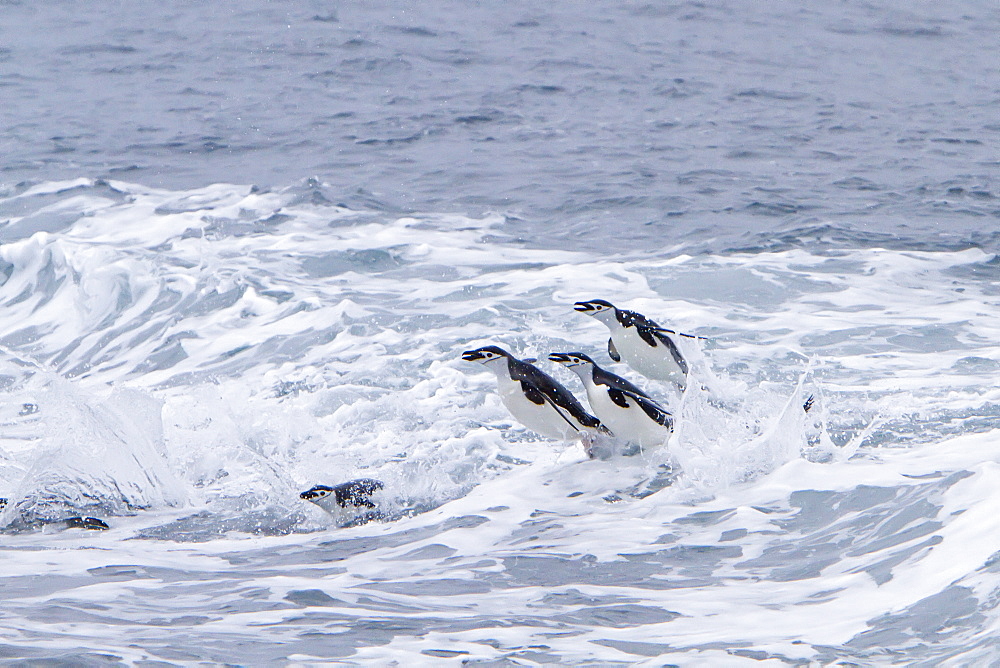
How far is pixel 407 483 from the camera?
750 cm

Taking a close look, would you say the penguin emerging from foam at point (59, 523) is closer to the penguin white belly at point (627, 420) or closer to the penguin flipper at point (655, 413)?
the penguin white belly at point (627, 420)

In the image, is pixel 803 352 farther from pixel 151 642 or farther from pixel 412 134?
pixel 412 134

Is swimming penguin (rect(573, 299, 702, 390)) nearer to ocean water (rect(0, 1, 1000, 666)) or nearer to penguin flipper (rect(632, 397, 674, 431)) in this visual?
ocean water (rect(0, 1, 1000, 666))

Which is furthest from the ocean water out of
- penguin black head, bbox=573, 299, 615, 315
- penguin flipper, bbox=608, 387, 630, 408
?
penguin black head, bbox=573, 299, 615, 315

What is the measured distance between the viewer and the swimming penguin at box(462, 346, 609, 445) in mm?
7543

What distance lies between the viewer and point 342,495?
691cm

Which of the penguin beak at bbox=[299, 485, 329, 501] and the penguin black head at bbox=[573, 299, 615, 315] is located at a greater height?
the penguin black head at bbox=[573, 299, 615, 315]

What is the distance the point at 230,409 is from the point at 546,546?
376 centimetres

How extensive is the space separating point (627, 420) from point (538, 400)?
581 mm

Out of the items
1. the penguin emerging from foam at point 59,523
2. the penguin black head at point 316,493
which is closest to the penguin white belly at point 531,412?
the penguin black head at point 316,493

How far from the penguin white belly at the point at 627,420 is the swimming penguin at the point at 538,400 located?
0.14m

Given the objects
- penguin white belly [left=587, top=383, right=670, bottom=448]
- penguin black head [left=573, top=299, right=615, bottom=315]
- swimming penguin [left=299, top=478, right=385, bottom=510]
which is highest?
penguin black head [left=573, top=299, right=615, bottom=315]

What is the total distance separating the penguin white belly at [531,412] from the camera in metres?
7.56

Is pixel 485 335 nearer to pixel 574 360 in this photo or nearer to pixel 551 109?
Answer: pixel 574 360
